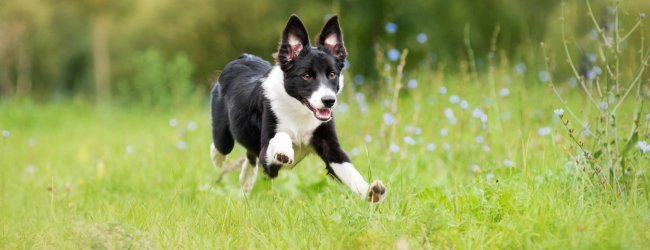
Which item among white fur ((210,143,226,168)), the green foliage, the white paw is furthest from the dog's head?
the green foliage

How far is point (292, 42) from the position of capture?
4230 millimetres

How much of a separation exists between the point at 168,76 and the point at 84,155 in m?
4.34

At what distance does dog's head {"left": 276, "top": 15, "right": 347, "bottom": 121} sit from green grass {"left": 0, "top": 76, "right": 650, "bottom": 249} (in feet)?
1.82

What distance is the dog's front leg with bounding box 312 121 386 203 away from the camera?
3.91 meters

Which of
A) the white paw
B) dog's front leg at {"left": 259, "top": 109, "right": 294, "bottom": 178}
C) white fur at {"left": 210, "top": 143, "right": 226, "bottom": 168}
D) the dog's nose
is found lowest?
white fur at {"left": 210, "top": 143, "right": 226, "bottom": 168}

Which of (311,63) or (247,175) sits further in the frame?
(247,175)

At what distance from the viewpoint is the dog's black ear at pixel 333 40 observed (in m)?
4.29

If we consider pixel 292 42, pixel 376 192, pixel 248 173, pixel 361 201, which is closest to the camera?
pixel 376 192

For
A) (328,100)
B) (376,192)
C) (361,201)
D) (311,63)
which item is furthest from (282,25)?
(376,192)

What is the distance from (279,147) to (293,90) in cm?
45

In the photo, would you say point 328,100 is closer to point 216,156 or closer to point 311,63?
point 311,63

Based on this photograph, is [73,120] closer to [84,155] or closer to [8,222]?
[84,155]

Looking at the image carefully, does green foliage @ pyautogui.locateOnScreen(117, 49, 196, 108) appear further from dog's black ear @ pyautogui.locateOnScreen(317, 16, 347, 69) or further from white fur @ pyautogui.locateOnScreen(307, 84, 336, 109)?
white fur @ pyautogui.locateOnScreen(307, 84, 336, 109)

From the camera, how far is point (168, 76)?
495 inches
